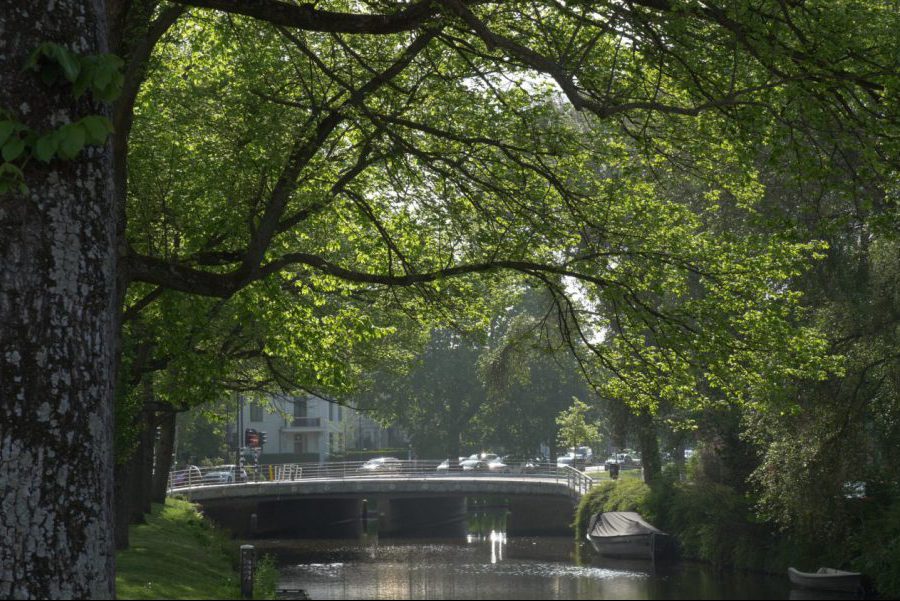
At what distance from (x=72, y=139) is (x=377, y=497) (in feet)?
176

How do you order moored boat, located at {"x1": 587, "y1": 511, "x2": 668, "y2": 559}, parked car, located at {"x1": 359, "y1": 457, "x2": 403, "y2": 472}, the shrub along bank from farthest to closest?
parked car, located at {"x1": 359, "y1": 457, "x2": 403, "y2": 472} < moored boat, located at {"x1": 587, "y1": 511, "x2": 668, "y2": 559} < the shrub along bank

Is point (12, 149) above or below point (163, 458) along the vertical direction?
below

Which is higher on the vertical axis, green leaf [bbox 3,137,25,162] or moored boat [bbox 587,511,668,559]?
green leaf [bbox 3,137,25,162]

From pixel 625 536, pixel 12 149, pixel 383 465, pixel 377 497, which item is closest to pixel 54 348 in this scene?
pixel 12 149

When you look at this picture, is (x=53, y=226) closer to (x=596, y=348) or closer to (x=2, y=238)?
(x=2, y=238)

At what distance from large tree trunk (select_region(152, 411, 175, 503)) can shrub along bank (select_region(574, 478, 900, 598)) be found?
17.2 m

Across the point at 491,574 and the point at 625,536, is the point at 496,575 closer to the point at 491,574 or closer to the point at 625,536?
the point at 491,574

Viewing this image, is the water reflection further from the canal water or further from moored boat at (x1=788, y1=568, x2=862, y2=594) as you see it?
moored boat at (x1=788, y1=568, x2=862, y2=594)

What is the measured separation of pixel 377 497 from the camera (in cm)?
5628

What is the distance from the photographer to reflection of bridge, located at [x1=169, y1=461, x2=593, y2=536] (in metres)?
50.6

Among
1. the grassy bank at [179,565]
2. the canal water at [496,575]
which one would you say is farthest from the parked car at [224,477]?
the grassy bank at [179,565]

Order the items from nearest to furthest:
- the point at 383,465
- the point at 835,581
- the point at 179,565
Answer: the point at 179,565 → the point at 835,581 → the point at 383,465

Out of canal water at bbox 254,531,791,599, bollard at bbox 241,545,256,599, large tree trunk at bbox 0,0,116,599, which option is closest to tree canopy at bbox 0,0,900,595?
large tree trunk at bbox 0,0,116,599

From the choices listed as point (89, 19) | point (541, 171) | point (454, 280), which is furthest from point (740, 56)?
point (89, 19)
